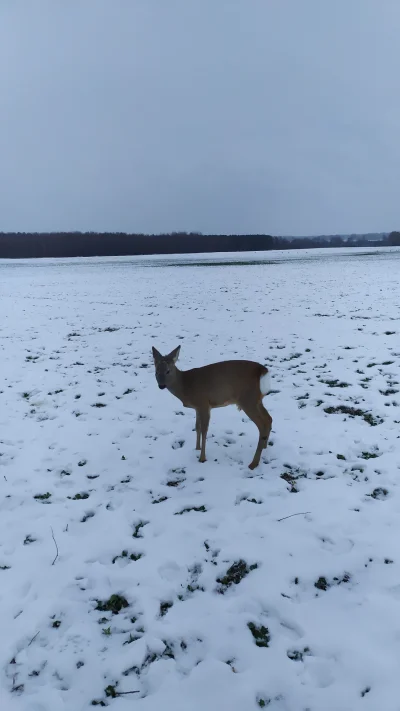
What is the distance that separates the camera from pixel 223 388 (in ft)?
17.3

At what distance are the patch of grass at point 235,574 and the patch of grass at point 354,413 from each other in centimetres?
328

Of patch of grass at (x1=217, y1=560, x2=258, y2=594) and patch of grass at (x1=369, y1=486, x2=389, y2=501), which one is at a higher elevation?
patch of grass at (x1=369, y1=486, x2=389, y2=501)

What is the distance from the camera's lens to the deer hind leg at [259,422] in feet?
17.0

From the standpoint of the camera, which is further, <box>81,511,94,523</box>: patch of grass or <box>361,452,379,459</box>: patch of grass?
<box>361,452,379,459</box>: patch of grass

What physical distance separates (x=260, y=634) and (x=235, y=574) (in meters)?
0.57

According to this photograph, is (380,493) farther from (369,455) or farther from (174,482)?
(174,482)

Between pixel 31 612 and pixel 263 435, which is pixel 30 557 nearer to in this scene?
pixel 31 612

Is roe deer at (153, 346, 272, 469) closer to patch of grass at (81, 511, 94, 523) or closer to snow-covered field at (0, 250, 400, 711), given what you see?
snow-covered field at (0, 250, 400, 711)

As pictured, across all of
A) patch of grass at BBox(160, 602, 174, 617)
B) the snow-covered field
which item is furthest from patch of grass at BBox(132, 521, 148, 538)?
patch of grass at BBox(160, 602, 174, 617)

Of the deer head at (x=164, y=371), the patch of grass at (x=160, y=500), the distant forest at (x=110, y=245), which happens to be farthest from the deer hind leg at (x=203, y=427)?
the distant forest at (x=110, y=245)

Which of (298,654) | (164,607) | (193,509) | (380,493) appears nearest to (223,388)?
(193,509)

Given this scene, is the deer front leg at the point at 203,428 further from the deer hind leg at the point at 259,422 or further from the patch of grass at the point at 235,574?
the patch of grass at the point at 235,574

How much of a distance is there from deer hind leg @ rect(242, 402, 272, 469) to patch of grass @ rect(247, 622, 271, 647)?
2174 millimetres

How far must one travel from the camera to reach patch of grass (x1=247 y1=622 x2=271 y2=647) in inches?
118
